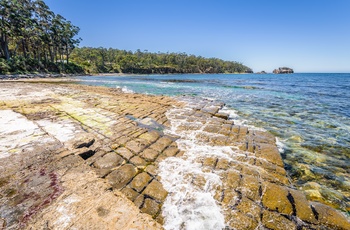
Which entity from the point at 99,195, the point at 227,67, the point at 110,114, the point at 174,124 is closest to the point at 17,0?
the point at 110,114

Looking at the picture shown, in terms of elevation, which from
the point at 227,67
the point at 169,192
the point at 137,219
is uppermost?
the point at 227,67

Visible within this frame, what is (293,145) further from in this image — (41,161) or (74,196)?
(41,161)

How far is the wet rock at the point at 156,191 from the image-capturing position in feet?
11.7

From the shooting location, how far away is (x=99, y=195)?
301cm

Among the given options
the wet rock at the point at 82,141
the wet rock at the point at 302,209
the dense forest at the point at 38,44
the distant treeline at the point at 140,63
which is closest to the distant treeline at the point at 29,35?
the dense forest at the point at 38,44

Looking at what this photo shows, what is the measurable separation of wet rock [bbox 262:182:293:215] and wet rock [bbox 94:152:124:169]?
12.2 feet

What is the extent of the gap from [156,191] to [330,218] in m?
3.53

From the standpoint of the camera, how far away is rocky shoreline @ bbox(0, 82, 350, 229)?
267cm

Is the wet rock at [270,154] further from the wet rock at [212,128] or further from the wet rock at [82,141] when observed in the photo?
the wet rock at [82,141]

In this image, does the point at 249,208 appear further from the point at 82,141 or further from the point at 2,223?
the point at 82,141

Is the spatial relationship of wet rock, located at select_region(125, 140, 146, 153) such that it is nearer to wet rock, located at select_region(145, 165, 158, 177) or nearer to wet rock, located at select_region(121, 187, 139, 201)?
wet rock, located at select_region(145, 165, 158, 177)

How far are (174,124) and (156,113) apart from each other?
6.87ft

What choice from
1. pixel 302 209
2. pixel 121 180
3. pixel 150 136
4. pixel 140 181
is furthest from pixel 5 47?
pixel 302 209

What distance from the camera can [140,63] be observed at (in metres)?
107
